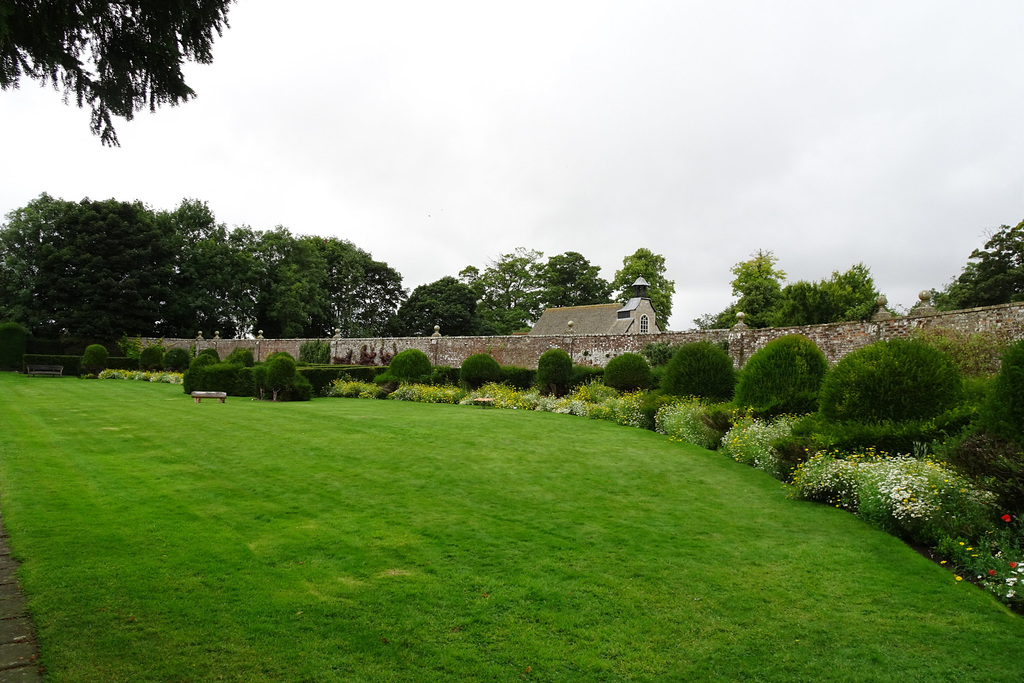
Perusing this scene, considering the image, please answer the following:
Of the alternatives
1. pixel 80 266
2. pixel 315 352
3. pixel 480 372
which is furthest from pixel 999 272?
pixel 80 266

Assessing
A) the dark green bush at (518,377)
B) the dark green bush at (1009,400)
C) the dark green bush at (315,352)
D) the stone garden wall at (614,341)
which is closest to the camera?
the dark green bush at (1009,400)

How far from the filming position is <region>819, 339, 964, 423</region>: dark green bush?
22.1 ft

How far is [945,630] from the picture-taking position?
11.2 ft

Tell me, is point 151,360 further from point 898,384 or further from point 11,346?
point 898,384

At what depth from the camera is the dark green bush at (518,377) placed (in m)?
18.9

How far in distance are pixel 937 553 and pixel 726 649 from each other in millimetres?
2819

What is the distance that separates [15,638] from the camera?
2.72 meters

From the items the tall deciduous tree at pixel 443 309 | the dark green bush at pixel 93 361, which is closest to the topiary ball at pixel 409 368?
the dark green bush at pixel 93 361

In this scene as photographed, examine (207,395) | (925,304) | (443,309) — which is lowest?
(207,395)

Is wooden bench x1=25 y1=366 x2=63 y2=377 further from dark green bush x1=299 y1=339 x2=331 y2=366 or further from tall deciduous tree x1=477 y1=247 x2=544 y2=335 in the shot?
tall deciduous tree x1=477 y1=247 x2=544 y2=335

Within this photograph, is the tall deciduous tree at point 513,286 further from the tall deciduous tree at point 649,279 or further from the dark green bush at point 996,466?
the dark green bush at point 996,466

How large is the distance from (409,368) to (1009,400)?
17034mm

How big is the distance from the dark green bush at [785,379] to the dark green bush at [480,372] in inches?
399

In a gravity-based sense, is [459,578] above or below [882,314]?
below
